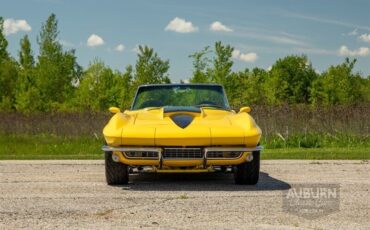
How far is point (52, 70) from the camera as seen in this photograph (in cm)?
4625

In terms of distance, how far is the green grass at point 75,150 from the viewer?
51.5ft

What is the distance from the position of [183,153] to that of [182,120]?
1.82 ft

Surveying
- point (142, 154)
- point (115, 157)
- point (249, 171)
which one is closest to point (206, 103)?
point (249, 171)

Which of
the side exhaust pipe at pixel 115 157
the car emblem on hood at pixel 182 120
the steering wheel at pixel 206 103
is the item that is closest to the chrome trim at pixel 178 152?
the car emblem on hood at pixel 182 120

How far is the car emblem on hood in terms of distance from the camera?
27.4 feet

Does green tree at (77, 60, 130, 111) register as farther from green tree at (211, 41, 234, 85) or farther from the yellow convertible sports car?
the yellow convertible sports car

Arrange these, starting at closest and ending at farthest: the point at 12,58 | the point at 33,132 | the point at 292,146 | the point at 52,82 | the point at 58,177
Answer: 1. the point at 58,177
2. the point at 292,146
3. the point at 33,132
4. the point at 52,82
5. the point at 12,58

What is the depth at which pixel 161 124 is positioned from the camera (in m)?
8.37

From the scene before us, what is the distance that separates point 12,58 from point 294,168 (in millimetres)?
46518

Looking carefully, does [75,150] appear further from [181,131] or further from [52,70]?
[52,70]

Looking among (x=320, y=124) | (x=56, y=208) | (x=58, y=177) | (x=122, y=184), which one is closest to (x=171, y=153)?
(x=122, y=184)

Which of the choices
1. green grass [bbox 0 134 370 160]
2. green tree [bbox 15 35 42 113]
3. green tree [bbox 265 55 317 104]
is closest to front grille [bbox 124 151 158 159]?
green grass [bbox 0 134 370 160]

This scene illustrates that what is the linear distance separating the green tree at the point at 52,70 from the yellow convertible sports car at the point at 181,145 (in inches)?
1436

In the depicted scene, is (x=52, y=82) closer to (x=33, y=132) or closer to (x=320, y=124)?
(x=33, y=132)
